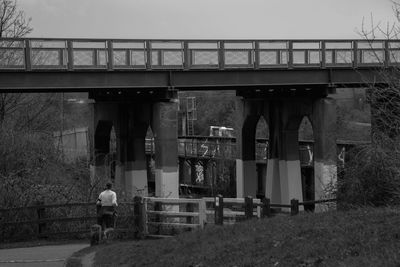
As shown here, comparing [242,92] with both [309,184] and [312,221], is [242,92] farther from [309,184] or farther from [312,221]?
[312,221]

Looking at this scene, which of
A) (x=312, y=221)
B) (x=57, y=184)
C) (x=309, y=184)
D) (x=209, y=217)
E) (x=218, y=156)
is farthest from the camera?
(x=218, y=156)

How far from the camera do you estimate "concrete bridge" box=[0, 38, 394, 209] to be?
3244 centimetres

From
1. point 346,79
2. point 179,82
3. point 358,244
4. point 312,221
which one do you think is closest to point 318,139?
point 346,79

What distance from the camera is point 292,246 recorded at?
9.09m

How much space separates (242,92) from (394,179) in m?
31.7

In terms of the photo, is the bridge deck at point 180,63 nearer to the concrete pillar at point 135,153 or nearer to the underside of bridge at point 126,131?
the underside of bridge at point 126,131

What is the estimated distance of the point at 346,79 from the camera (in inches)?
1537

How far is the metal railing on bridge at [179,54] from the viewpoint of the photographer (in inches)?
1249

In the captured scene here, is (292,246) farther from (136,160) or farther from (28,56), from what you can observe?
(136,160)

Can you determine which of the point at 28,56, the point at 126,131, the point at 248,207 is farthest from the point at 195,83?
the point at 248,207

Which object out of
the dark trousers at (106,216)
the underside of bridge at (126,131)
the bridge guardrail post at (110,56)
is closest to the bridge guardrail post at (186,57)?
the underside of bridge at (126,131)

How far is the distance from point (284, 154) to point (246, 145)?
3129mm

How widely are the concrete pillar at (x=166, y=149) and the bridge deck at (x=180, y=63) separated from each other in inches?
92.7

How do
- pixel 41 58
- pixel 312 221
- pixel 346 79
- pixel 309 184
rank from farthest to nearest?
pixel 309 184 < pixel 346 79 < pixel 41 58 < pixel 312 221
